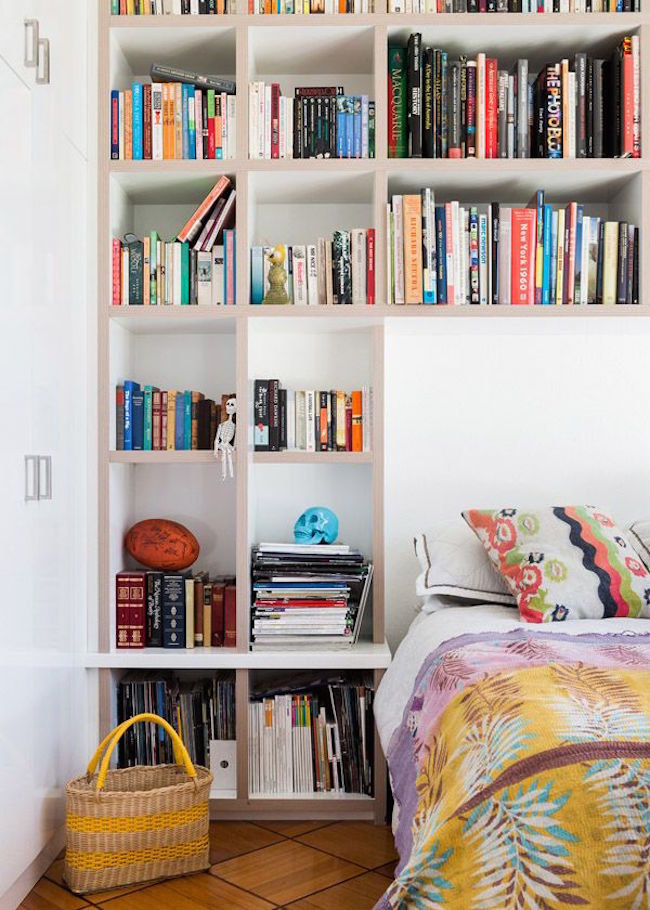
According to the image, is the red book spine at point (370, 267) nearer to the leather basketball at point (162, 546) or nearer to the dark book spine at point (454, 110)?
the dark book spine at point (454, 110)

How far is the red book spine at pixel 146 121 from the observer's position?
104 inches

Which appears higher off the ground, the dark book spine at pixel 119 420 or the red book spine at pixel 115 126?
the red book spine at pixel 115 126

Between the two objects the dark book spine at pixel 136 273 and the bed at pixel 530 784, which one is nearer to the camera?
the bed at pixel 530 784

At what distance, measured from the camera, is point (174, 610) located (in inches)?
104

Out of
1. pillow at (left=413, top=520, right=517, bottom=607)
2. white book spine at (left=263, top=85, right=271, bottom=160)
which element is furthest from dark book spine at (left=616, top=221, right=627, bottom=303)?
white book spine at (left=263, top=85, right=271, bottom=160)

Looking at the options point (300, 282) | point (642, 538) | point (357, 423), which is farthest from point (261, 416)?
point (642, 538)

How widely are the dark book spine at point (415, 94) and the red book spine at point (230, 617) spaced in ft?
4.37

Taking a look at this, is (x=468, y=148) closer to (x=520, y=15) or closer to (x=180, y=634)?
(x=520, y=15)

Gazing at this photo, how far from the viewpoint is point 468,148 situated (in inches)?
104

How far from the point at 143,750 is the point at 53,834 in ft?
1.29

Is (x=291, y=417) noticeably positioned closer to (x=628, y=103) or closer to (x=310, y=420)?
(x=310, y=420)

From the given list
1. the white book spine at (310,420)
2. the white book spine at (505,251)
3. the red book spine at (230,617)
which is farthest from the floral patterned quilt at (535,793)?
the white book spine at (505,251)

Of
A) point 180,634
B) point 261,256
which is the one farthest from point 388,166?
point 180,634

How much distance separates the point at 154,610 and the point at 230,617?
0.22 metres
